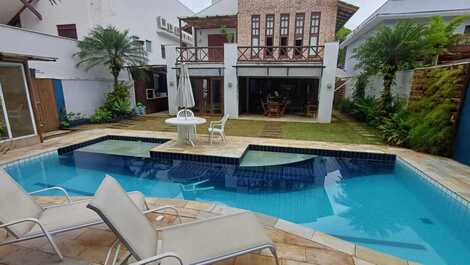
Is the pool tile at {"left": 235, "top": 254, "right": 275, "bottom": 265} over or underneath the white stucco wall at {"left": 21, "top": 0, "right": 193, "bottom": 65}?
underneath

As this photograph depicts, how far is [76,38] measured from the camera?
1373 cm

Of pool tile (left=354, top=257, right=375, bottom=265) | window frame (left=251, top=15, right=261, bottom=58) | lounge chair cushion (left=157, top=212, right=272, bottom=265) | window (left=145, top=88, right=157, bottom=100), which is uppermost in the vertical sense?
window frame (left=251, top=15, right=261, bottom=58)

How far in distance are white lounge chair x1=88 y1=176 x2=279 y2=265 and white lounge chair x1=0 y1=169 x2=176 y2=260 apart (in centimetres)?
28

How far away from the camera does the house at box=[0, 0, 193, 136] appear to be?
30.7 feet

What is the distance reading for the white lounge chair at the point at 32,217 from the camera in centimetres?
227

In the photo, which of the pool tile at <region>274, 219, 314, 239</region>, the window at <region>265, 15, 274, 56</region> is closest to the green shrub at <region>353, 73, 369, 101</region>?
the window at <region>265, 15, 274, 56</region>

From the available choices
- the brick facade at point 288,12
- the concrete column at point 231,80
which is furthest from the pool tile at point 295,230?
the brick facade at point 288,12

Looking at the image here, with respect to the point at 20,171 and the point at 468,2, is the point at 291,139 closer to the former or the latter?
the point at 20,171

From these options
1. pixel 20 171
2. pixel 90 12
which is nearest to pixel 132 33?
pixel 90 12

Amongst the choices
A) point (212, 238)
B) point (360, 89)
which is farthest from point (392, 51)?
point (212, 238)

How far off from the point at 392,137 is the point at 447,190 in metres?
3.38

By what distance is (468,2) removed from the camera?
39.0 feet

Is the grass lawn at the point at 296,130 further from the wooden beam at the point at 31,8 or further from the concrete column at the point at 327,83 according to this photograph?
the wooden beam at the point at 31,8

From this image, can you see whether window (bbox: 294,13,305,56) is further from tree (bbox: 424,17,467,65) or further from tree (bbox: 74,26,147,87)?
tree (bbox: 74,26,147,87)
